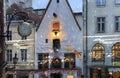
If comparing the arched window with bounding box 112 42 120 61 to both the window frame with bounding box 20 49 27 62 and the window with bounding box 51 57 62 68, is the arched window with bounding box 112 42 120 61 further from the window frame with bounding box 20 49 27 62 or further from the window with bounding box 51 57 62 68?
the window frame with bounding box 20 49 27 62

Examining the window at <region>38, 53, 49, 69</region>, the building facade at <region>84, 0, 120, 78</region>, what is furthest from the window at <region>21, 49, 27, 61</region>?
the building facade at <region>84, 0, 120, 78</region>

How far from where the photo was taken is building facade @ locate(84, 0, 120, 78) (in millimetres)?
43344

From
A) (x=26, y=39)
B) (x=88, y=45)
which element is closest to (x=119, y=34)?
(x=88, y=45)

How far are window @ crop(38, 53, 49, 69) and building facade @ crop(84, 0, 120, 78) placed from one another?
3.76 metres

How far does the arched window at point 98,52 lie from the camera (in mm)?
43463

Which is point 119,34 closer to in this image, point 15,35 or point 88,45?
point 88,45

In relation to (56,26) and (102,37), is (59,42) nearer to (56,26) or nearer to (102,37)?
(56,26)

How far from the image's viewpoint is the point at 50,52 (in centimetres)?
4475

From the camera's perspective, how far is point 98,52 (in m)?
43.8

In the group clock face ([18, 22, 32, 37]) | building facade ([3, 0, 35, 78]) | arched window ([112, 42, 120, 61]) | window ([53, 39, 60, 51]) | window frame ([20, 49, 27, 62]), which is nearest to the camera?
clock face ([18, 22, 32, 37])

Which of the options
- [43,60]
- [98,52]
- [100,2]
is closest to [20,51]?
[43,60]

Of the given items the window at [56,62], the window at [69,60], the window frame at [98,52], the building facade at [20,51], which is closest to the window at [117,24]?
the window frame at [98,52]

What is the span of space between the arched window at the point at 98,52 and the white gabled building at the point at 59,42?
1.19 meters

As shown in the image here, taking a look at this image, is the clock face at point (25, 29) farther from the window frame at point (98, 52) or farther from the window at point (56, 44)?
the window at point (56, 44)
